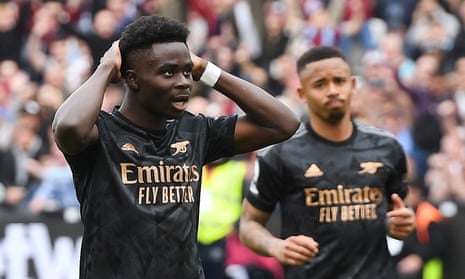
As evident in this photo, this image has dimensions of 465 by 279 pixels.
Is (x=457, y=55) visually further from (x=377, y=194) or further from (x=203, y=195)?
(x=377, y=194)

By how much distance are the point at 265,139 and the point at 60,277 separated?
4.83 metres

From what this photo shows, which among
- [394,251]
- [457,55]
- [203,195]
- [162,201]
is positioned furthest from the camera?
[457,55]

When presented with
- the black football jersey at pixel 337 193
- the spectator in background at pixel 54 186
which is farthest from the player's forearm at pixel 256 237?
the spectator in background at pixel 54 186

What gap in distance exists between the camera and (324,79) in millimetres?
7938

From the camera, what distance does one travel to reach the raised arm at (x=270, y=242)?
6.98 meters

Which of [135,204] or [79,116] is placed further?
[135,204]

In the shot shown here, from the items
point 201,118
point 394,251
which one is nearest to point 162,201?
point 201,118

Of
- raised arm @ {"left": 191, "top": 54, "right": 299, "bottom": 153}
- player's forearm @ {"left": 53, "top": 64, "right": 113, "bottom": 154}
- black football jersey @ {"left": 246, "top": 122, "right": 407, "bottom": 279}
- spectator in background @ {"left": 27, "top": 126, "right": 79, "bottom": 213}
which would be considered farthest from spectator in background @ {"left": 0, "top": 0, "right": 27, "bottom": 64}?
player's forearm @ {"left": 53, "top": 64, "right": 113, "bottom": 154}

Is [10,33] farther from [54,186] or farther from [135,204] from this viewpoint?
[135,204]

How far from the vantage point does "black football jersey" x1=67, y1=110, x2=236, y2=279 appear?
5.91 meters

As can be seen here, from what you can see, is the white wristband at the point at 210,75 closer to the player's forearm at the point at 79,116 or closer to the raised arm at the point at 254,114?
the raised arm at the point at 254,114

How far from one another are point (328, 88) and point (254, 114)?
1.55m

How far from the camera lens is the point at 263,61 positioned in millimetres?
16703

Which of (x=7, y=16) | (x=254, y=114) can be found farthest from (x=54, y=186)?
(x=254, y=114)
